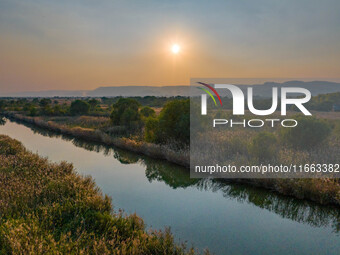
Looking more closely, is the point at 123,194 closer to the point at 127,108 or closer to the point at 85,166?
the point at 85,166

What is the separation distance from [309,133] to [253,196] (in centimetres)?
599

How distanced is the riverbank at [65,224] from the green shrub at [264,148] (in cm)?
723

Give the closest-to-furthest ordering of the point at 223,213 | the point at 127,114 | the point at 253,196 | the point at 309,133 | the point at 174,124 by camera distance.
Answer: the point at 223,213 → the point at 253,196 → the point at 309,133 → the point at 174,124 → the point at 127,114

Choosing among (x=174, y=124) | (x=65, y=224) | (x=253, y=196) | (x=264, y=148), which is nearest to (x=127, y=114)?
(x=174, y=124)

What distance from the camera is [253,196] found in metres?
9.16

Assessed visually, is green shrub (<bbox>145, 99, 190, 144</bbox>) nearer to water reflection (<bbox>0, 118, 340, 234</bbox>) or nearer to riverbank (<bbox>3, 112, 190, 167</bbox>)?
riverbank (<bbox>3, 112, 190, 167</bbox>)

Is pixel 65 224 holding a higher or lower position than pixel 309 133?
lower

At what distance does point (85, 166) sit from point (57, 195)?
711 cm

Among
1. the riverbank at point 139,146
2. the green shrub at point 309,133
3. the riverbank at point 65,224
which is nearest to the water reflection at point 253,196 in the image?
the riverbank at point 139,146

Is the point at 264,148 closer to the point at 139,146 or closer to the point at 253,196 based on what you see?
the point at 253,196

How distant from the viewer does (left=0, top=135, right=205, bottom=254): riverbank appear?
479 centimetres

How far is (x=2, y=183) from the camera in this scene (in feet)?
27.1

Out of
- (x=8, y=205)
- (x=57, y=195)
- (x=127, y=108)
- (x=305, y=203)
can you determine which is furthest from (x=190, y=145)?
(x=127, y=108)

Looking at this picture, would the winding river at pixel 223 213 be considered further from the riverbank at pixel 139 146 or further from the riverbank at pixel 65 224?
the riverbank at pixel 65 224
